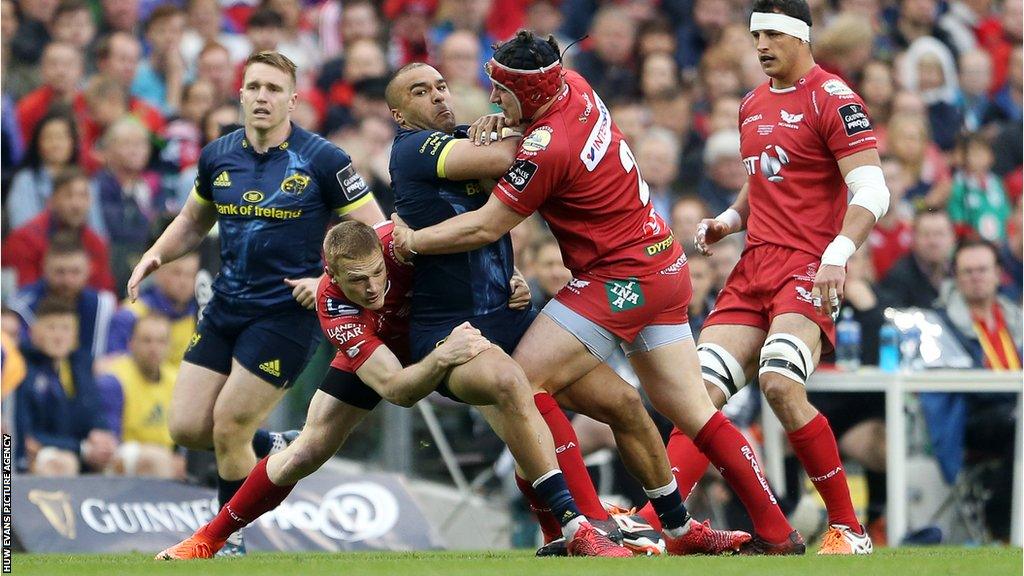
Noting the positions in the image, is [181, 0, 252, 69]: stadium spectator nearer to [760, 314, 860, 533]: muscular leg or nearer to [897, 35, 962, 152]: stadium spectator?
[897, 35, 962, 152]: stadium spectator

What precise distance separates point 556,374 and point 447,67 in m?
7.47

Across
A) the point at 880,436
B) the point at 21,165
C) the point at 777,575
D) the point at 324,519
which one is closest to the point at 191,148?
the point at 21,165

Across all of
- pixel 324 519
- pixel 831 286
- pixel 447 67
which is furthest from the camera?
pixel 447 67

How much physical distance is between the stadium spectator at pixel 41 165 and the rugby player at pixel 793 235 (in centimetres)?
609

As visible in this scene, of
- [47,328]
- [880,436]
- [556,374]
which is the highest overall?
[556,374]

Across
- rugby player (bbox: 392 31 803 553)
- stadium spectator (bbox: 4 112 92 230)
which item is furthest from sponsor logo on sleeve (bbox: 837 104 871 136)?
stadium spectator (bbox: 4 112 92 230)

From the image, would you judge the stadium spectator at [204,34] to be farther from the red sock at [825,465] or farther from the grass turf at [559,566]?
the red sock at [825,465]

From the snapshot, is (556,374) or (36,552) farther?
(36,552)

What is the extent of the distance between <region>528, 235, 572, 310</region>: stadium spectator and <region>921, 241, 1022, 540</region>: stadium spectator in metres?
2.68

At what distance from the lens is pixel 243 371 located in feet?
28.3

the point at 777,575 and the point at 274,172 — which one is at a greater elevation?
the point at 274,172

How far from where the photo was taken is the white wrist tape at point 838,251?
751cm

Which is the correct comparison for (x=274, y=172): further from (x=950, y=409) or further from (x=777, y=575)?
(x=950, y=409)

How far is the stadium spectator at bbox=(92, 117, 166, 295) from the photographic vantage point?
41.2ft
